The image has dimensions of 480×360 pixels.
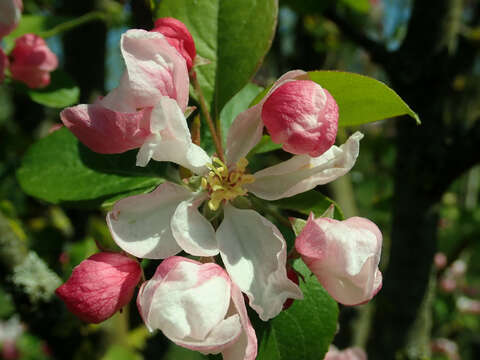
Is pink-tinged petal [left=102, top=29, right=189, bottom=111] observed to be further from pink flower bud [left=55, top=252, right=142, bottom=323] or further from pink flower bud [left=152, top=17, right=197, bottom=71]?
pink flower bud [left=55, top=252, right=142, bottom=323]

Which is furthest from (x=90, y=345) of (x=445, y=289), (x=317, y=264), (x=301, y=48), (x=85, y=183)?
(x=445, y=289)

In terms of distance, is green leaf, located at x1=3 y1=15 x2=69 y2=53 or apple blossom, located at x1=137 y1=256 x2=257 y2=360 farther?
green leaf, located at x1=3 y1=15 x2=69 y2=53

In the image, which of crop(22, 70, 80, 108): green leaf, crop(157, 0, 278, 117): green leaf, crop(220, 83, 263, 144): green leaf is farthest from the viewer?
crop(22, 70, 80, 108): green leaf

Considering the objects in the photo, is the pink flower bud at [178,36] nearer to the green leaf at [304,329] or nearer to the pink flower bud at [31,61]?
the green leaf at [304,329]

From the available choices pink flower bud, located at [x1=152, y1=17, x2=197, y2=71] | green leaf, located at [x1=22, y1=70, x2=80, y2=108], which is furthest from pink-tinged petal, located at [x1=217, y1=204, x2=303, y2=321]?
green leaf, located at [x1=22, y1=70, x2=80, y2=108]

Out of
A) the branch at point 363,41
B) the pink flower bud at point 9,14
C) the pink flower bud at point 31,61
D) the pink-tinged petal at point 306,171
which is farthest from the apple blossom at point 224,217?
the branch at point 363,41
